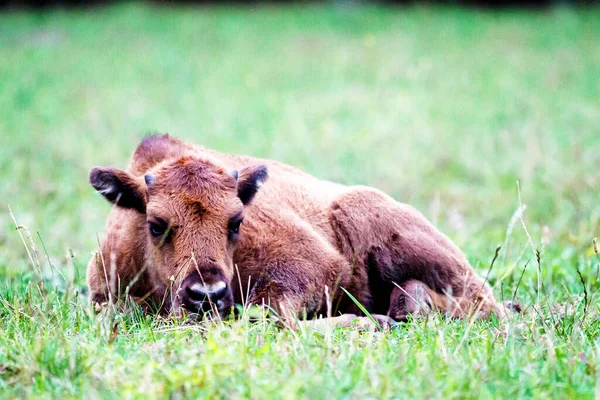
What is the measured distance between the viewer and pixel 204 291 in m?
5.60

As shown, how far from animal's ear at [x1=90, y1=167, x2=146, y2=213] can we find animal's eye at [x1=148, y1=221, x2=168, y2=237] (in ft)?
→ 0.98

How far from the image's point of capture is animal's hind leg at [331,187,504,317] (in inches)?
270

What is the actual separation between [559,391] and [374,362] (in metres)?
0.99

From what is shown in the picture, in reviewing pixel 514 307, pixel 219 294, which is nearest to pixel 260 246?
pixel 219 294

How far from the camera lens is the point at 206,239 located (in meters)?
5.96

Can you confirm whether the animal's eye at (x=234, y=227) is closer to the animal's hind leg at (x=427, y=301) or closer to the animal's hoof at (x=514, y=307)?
the animal's hind leg at (x=427, y=301)

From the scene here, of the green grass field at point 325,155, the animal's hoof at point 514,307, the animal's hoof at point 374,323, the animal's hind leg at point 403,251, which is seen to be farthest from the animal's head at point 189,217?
the animal's hoof at point 514,307

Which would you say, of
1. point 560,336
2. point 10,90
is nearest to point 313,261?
point 560,336

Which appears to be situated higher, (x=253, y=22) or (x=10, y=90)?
(x=253, y=22)

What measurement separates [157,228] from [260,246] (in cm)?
93

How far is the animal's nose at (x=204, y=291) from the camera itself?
5.61 meters

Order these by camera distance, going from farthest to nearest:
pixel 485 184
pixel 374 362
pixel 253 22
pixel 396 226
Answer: pixel 253 22, pixel 485 184, pixel 396 226, pixel 374 362

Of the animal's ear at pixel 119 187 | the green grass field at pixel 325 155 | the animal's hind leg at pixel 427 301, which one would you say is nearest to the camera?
the green grass field at pixel 325 155

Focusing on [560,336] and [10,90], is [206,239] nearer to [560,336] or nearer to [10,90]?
[560,336]
